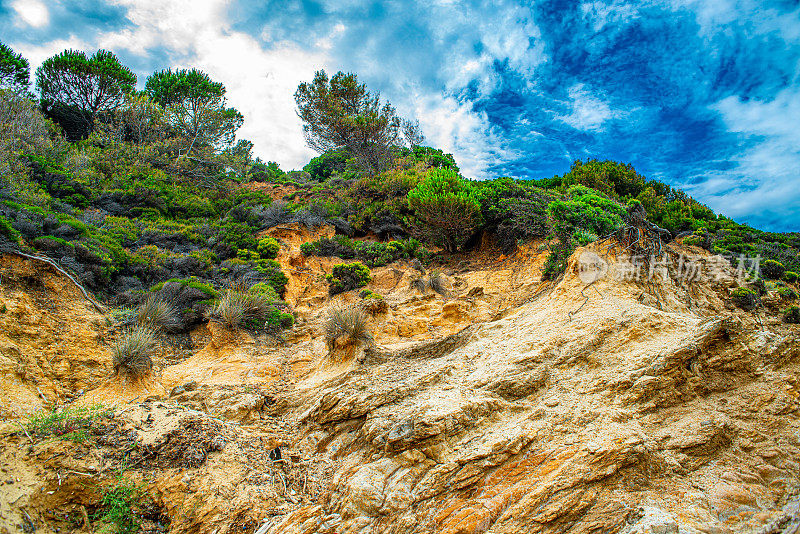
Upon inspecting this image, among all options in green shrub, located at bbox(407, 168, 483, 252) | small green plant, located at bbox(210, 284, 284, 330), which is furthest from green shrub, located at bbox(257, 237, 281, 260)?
green shrub, located at bbox(407, 168, 483, 252)

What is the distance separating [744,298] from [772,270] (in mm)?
3846

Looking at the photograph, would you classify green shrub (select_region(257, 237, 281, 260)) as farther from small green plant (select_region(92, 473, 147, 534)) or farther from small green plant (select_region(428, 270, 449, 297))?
small green plant (select_region(92, 473, 147, 534))

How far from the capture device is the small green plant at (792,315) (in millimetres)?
7559

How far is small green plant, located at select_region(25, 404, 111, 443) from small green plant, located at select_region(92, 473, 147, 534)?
78 centimetres

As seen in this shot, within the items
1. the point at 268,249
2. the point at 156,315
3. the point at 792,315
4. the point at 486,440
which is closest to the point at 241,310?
the point at 156,315

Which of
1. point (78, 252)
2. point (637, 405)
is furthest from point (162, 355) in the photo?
point (637, 405)

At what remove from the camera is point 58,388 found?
18.0ft

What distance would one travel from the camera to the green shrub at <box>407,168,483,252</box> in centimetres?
1382

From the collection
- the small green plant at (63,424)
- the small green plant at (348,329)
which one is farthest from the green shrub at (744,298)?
the small green plant at (63,424)

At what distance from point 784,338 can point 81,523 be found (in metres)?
7.30

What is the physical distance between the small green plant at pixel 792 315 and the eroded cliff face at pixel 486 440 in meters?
3.85

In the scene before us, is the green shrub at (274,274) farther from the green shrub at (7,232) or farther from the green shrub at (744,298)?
the green shrub at (744,298)

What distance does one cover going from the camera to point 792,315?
25.1 ft

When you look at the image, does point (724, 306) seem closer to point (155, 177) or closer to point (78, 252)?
point (78, 252)
